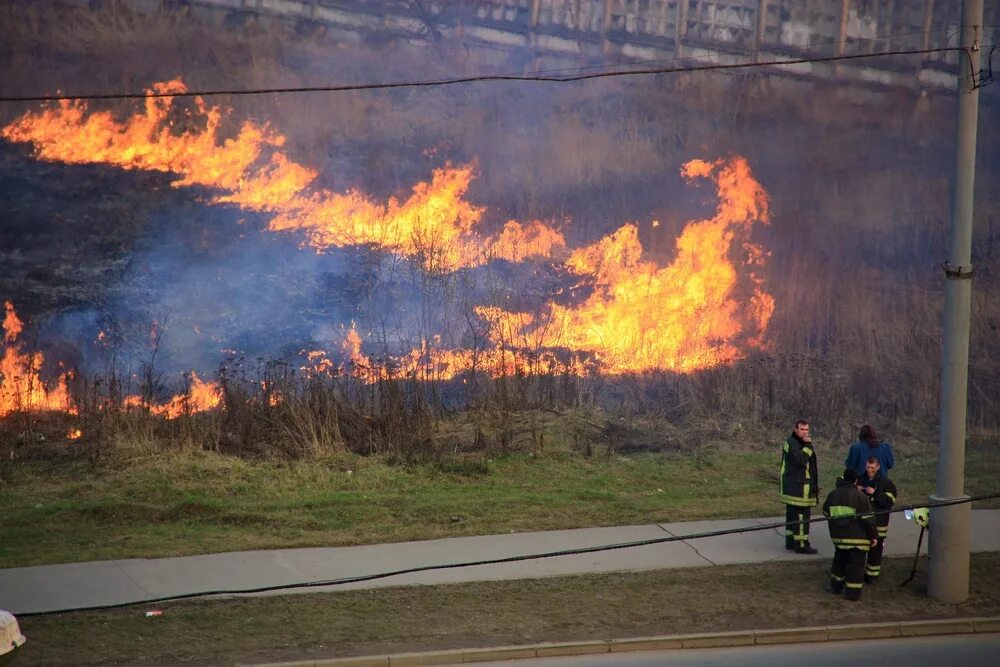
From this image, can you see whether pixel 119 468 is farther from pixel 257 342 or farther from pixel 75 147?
pixel 75 147

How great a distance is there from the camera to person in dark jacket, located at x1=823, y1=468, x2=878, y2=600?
10008 mm

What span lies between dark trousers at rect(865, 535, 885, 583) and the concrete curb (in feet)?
3.15

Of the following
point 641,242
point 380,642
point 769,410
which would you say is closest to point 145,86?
point 641,242

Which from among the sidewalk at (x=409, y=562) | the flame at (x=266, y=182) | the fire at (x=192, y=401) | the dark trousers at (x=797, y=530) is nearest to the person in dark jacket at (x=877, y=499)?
the dark trousers at (x=797, y=530)

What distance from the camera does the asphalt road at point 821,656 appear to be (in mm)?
8773

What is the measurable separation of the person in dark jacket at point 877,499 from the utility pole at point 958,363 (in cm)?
55

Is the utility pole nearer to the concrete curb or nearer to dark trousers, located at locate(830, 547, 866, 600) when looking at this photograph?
the concrete curb

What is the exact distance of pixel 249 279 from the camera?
21.6m

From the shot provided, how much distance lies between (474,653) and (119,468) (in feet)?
24.3

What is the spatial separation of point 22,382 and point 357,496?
7387mm

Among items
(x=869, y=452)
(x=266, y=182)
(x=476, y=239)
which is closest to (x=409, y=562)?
(x=869, y=452)

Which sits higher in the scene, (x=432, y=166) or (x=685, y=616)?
(x=432, y=166)

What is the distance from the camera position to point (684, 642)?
360 inches

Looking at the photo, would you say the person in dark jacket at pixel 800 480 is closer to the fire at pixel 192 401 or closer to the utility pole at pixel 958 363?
the utility pole at pixel 958 363
